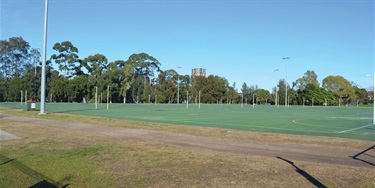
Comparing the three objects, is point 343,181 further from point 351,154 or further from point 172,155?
point 172,155

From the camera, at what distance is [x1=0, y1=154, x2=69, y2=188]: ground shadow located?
257 inches

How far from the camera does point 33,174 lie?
7297 mm

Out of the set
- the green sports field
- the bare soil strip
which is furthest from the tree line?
the bare soil strip

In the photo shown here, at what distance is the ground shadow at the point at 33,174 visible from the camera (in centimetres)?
653

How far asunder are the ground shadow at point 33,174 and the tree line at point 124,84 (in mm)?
73428

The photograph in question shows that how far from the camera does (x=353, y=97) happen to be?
12594 centimetres

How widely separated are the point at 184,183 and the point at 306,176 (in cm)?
259

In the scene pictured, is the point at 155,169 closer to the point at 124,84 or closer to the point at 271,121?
the point at 271,121

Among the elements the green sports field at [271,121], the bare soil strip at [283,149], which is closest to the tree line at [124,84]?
the green sports field at [271,121]

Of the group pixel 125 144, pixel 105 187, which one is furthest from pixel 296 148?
pixel 105 187

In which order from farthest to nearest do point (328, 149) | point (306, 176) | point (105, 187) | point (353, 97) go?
point (353, 97), point (328, 149), point (306, 176), point (105, 187)

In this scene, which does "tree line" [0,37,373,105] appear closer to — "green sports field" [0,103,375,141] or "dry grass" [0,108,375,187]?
"green sports field" [0,103,375,141]

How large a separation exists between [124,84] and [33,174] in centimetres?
9669

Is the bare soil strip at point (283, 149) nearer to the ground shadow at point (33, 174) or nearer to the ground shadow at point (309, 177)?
the ground shadow at point (309, 177)
